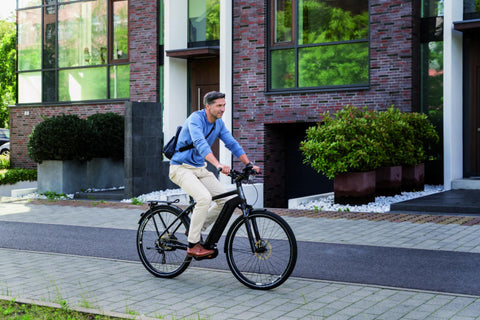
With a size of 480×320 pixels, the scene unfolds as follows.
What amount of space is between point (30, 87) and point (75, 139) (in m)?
6.37

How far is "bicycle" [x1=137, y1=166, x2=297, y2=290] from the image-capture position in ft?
20.3

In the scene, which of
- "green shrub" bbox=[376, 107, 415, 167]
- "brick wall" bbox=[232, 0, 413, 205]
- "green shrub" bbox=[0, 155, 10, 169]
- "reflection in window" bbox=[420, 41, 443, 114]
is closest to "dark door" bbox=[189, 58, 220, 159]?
"brick wall" bbox=[232, 0, 413, 205]

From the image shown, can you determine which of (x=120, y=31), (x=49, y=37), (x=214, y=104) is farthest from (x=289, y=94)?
(x=214, y=104)

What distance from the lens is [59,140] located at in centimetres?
1716

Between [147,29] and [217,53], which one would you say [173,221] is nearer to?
[217,53]

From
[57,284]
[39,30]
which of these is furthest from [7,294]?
[39,30]

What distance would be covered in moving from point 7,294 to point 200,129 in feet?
7.70

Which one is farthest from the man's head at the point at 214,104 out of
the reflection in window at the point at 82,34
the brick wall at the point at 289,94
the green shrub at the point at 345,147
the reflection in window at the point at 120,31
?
the reflection in window at the point at 82,34

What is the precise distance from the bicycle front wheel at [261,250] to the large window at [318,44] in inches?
413

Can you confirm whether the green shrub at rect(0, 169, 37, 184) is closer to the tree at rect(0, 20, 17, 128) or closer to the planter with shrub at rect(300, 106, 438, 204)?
the planter with shrub at rect(300, 106, 438, 204)

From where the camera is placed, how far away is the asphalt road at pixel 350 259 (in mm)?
6629

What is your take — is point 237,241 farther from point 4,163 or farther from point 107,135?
point 4,163

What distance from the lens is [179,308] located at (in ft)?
18.5

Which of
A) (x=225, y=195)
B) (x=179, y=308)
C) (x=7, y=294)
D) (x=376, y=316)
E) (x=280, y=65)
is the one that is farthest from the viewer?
A: (x=280, y=65)
